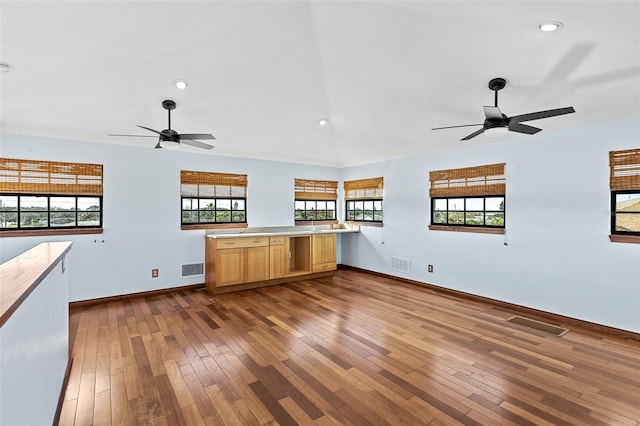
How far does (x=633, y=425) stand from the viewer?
2.12m

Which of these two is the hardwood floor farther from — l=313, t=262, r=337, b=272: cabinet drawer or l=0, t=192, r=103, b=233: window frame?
l=313, t=262, r=337, b=272: cabinet drawer

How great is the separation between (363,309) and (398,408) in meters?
2.18

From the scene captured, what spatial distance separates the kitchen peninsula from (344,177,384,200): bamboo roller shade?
32.9 inches

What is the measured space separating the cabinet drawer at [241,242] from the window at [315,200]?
142 centimetres

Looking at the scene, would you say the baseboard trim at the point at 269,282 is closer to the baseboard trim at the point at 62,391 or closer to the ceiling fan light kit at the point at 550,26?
the baseboard trim at the point at 62,391

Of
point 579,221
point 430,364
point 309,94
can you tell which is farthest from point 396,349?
point 309,94

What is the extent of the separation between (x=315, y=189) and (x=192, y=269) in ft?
9.71

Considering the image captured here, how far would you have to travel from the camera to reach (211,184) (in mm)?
5723

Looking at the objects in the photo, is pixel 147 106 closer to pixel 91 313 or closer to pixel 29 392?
pixel 91 313

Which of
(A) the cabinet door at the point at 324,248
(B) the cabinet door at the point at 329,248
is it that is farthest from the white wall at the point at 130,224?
(B) the cabinet door at the point at 329,248

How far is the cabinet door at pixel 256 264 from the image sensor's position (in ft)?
17.8

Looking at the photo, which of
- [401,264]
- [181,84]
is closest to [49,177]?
[181,84]

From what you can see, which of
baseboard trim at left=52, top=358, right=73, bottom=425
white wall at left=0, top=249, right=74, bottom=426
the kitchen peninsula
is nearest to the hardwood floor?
baseboard trim at left=52, top=358, right=73, bottom=425

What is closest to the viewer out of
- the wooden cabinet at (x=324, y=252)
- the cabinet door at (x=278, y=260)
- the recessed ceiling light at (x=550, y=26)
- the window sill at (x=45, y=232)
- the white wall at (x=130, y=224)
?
A: the recessed ceiling light at (x=550, y=26)
